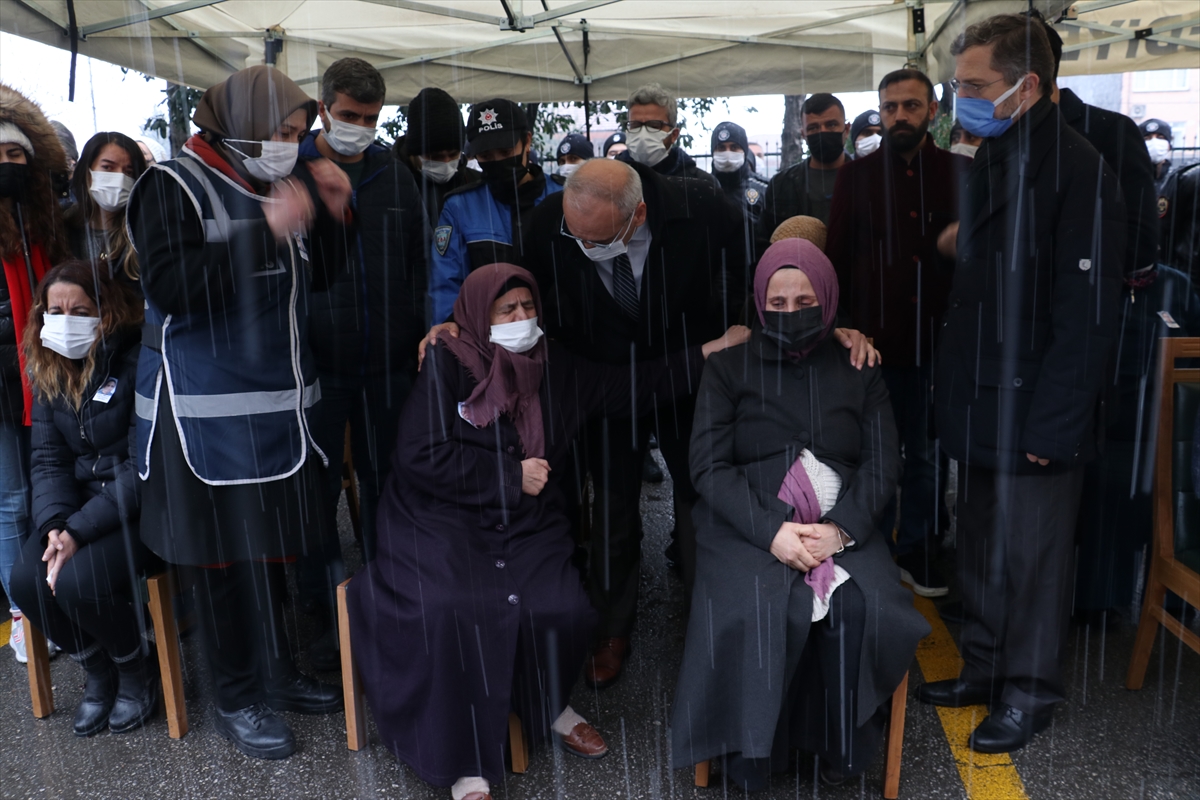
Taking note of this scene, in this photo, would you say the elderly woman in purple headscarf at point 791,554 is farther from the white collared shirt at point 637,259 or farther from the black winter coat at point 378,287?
A: the black winter coat at point 378,287

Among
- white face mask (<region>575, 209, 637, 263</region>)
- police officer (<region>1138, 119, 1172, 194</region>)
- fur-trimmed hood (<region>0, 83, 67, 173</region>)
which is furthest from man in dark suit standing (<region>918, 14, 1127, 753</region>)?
police officer (<region>1138, 119, 1172, 194</region>)

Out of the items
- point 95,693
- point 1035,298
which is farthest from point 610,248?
point 95,693

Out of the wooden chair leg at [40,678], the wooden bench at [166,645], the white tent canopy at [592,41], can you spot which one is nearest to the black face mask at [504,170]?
the white tent canopy at [592,41]

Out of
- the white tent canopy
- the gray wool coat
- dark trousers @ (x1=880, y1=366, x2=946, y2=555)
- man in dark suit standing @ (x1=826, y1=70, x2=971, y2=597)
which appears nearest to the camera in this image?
the gray wool coat

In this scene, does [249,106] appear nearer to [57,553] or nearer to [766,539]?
[57,553]

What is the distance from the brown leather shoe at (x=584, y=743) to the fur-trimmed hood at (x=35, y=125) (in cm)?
295

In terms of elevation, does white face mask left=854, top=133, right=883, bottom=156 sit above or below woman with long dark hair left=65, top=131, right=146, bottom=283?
above

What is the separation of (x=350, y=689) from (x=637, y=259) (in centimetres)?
180

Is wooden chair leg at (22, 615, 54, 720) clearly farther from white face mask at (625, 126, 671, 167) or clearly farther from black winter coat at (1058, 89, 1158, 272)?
black winter coat at (1058, 89, 1158, 272)

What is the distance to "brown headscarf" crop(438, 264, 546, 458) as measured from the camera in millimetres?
3070

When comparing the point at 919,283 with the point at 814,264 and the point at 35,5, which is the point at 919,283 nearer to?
the point at 814,264

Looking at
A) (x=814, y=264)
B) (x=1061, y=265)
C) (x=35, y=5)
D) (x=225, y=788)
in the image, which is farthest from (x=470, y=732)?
(x=35, y=5)

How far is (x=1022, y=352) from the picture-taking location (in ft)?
9.26

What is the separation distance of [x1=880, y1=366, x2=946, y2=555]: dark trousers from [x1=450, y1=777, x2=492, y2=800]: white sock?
2.02 m
